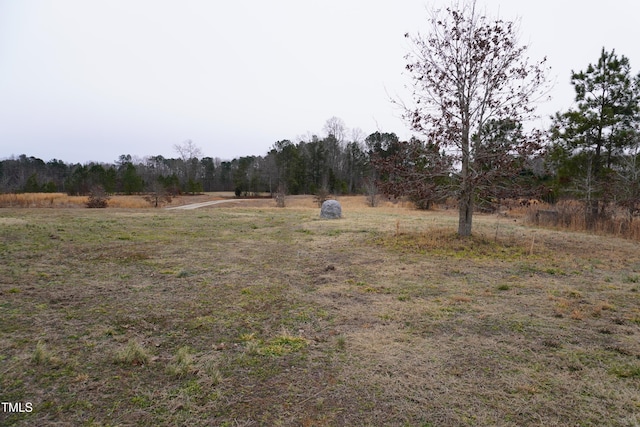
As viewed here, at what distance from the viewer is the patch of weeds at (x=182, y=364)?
9.51 ft

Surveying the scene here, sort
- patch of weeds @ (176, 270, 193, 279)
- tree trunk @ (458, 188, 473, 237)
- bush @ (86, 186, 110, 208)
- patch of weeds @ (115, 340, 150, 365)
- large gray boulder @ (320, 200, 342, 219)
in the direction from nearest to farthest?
patch of weeds @ (115, 340, 150, 365) < patch of weeds @ (176, 270, 193, 279) < tree trunk @ (458, 188, 473, 237) < large gray boulder @ (320, 200, 342, 219) < bush @ (86, 186, 110, 208)

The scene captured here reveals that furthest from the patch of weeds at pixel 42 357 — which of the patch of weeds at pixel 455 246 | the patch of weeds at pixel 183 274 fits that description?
the patch of weeds at pixel 455 246

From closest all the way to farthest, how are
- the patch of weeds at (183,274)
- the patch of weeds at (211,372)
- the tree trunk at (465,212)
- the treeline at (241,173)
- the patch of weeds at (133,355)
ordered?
1. the patch of weeds at (211,372)
2. the patch of weeds at (133,355)
3. the patch of weeds at (183,274)
4. the tree trunk at (465,212)
5. the treeline at (241,173)

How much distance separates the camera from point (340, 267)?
7062 millimetres

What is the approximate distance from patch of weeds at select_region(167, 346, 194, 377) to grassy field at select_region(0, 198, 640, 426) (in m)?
0.02

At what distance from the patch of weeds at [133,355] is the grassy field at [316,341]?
1 centimetres

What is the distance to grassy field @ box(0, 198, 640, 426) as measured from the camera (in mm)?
2484

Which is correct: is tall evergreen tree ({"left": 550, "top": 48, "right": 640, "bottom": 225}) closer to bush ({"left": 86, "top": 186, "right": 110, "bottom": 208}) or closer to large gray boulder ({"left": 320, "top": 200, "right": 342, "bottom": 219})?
large gray boulder ({"left": 320, "top": 200, "right": 342, "bottom": 219})

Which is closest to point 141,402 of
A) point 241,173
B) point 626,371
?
point 626,371

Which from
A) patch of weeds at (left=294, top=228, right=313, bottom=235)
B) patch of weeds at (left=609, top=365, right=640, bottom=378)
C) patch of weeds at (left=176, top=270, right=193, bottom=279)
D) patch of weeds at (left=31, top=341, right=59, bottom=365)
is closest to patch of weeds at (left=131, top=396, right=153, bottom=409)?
patch of weeds at (left=31, top=341, right=59, bottom=365)

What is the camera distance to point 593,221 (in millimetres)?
14016

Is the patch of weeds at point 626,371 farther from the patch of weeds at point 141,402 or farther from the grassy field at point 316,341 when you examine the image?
the patch of weeds at point 141,402

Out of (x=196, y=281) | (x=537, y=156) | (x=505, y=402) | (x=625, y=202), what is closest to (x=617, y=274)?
(x=537, y=156)

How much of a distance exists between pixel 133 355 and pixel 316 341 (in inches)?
67.5
